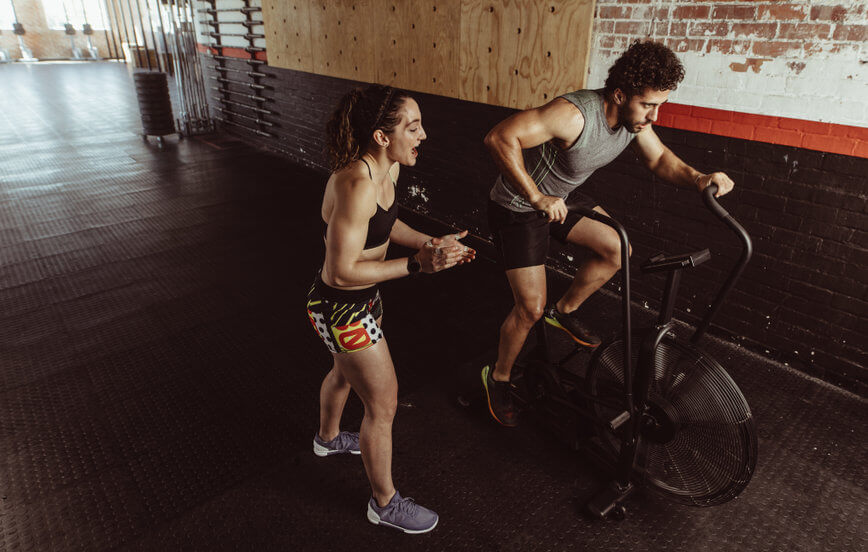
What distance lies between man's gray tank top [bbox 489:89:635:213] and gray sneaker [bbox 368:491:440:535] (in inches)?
47.9

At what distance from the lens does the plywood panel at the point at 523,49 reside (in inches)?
131

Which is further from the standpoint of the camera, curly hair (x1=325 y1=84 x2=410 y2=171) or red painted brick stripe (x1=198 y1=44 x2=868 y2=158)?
red painted brick stripe (x1=198 y1=44 x2=868 y2=158)

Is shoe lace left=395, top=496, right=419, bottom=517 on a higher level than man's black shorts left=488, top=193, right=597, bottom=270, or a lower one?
lower

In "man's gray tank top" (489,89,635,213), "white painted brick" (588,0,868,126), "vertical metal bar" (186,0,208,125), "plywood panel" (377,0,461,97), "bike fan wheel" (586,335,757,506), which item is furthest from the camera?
"vertical metal bar" (186,0,208,125)

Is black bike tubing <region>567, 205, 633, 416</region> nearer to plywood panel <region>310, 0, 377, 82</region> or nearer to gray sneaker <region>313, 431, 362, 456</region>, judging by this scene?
gray sneaker <region>313, 431, 362, 456</region>

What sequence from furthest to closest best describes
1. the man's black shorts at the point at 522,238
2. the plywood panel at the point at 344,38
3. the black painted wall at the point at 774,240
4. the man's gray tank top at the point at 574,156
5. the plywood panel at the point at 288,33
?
the plywood panel at the point at 288,33
the plywood panel at the point at 344,38
the black painted wall at the point at 774,240
the man's black shorts at the point at 522,238
the man's gray tank top at the point at 574,156

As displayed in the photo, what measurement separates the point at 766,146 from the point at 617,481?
6.18 feet

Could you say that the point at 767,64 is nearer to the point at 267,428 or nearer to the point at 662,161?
the point at 662,161

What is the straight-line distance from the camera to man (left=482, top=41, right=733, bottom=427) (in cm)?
188

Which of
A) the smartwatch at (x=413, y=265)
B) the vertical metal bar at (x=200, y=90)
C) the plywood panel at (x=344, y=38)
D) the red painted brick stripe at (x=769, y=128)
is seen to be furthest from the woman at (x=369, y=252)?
the vertical metal bar at (x=200, y=90)

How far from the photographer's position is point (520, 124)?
200 centimetres

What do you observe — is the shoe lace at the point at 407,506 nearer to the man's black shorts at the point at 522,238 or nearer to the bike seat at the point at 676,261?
the man's black shorts at the point at 522,238

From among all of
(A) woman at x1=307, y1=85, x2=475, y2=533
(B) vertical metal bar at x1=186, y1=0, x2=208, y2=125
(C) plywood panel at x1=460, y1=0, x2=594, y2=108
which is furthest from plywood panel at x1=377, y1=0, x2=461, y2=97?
(B) vertical metal bar at x1=186, y1=0, x2=208, y2=125

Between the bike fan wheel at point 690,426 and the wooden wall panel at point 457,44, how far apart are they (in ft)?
6.95
